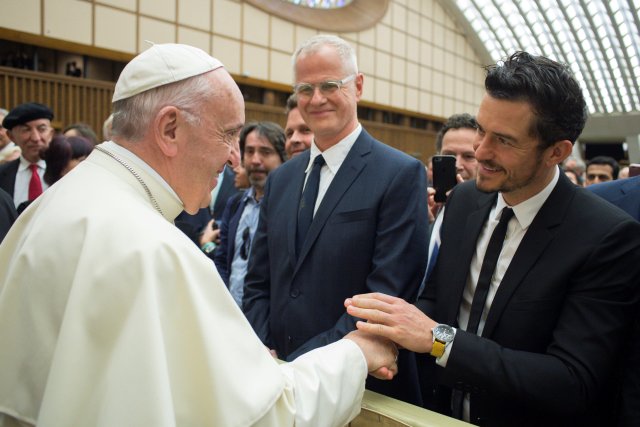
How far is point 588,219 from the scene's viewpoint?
1.51 m

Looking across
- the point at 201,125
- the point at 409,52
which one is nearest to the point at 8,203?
the point at 201,125

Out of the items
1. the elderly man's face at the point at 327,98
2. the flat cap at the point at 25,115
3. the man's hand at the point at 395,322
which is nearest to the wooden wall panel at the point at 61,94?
the flat cap at the point at 25,115

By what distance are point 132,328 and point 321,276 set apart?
99cm

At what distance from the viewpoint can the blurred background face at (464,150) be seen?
130 inches

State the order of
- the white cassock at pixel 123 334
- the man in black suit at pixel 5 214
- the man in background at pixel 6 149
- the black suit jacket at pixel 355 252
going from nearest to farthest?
the white cassock at pixel 123 334
the black suit jacket at pixel 355 252
the man in black suit at pixel 5 214
the man in background at pixel 6 149

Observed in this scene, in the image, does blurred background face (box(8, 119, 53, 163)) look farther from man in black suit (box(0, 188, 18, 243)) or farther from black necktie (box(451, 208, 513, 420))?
black necktie (box(451, 208, 513, 420))

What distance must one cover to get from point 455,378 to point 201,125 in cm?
108

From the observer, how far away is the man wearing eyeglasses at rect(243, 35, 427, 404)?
1890 millimetres

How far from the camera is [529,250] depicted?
1559 millimetres

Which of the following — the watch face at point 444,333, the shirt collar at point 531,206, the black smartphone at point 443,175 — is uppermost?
the black smartphone at point 443,175

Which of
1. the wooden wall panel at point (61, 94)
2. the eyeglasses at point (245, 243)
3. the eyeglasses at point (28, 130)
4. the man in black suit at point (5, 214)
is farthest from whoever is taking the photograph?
the wooden wall panel at point (61, 94)

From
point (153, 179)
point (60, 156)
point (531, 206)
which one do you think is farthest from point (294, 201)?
point (60, 156)

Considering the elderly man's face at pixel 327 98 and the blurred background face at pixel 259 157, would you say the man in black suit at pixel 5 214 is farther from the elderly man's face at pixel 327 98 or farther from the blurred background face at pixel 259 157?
the elderly man's face at pixel 327 98

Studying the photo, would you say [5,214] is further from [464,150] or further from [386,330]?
[464,150]
